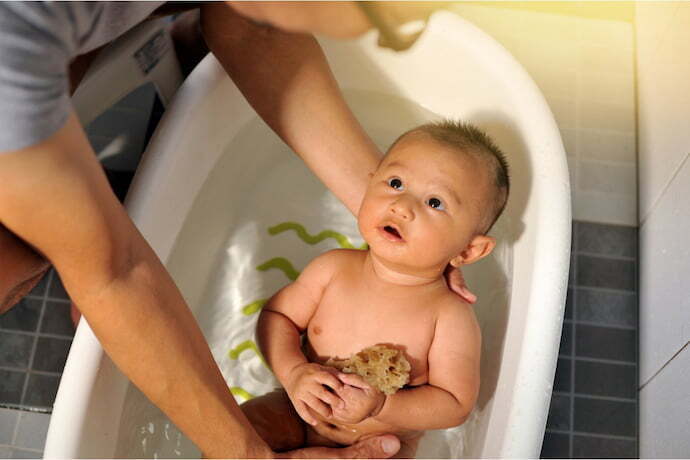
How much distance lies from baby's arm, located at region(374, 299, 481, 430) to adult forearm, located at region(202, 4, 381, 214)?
223 millimetres

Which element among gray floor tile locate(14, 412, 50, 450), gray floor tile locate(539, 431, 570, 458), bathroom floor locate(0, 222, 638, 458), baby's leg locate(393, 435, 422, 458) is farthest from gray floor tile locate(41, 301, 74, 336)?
gray floor tile locate(539, 431, 570, 458)

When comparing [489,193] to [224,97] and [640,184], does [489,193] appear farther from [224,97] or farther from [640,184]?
[640,184]

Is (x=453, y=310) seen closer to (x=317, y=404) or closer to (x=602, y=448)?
(x=317, y=404)

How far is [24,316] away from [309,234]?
0.52m

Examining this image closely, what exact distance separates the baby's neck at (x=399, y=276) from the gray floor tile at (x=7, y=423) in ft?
2.17

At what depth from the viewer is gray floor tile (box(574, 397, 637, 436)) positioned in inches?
52.0

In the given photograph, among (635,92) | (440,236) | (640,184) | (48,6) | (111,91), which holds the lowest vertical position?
(640,184)

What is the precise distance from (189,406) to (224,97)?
1.77 ft

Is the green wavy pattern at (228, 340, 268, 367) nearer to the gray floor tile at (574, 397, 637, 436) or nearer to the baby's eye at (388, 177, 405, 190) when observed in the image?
the baby's eye at (388, 177, 405, 190)

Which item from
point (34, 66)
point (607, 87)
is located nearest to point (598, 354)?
point (607, 87)

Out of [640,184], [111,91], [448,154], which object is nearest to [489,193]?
[448,154]

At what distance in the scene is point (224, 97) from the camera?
1.17 m

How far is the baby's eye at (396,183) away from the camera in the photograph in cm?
96

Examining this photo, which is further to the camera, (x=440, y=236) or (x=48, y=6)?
(x=440, y=236)
